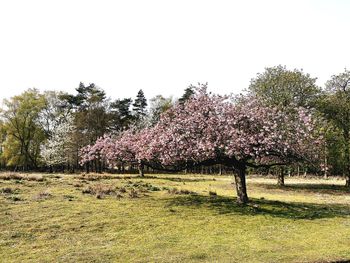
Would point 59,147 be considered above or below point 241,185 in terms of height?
above

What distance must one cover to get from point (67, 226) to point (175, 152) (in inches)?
338

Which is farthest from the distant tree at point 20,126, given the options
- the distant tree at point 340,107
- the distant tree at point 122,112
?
the distant tree at point 340,107

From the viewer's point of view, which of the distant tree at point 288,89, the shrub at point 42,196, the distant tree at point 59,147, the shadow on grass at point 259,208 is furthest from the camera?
the distant tree at point 59,147

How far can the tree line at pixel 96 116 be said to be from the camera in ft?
176

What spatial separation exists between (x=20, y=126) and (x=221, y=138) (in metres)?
80.0

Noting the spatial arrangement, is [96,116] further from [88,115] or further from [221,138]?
[221,138]

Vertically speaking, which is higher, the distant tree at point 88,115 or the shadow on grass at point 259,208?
the distant tree at point 88,115

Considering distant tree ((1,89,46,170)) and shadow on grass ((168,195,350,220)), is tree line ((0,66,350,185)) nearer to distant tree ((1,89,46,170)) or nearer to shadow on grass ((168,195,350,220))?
distant tree ((1,89,46,170))

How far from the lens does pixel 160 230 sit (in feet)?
58.0

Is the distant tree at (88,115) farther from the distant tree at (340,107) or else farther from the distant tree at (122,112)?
the distant tree at (340,107)

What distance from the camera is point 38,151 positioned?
95375mm

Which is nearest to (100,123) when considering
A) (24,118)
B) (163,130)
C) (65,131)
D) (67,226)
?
(65,131)

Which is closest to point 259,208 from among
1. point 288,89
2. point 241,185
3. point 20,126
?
point 241,185

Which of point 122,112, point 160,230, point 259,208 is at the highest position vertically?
point 122,112
